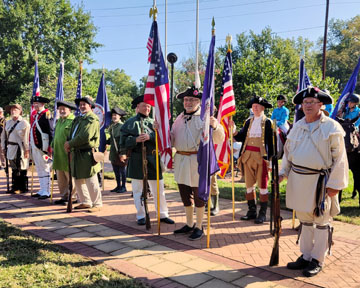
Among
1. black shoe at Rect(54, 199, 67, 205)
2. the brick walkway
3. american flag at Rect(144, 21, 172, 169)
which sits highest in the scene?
american flag at Rect(144, 21, 172, 169)

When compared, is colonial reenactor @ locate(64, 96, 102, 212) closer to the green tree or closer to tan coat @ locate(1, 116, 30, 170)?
tan coat @ locate(1, 116, 30, 170)

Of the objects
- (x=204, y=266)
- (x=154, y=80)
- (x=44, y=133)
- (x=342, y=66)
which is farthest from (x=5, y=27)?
(x=342, y=66)

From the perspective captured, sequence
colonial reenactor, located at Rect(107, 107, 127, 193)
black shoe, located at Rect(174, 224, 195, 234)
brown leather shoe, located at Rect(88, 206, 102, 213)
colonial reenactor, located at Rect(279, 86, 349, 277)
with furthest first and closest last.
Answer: colonial reenactor, located at Rect(107, 107, 127, 193), brown leather shoe, located at Rect(88, 206, 102, 213), black shoe, located at Rect(174, 224, 195, 234), colonial reenactor, located at Rect(279, 86, 349, 277)

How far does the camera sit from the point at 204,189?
4.58 metres

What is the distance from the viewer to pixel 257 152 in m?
5.89

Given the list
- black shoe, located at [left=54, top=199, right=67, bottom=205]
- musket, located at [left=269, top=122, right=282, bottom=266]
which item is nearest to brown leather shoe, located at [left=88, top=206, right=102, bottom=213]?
black shoe, located at [left=54, top=199, right=67, bottom=205]

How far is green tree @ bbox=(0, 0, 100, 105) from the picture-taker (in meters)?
29.5

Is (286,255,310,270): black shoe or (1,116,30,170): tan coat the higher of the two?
(1,116,30,170): tan coat

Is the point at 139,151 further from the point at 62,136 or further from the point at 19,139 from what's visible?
the point at 19,139

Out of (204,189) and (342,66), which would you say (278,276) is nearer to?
(204,189)

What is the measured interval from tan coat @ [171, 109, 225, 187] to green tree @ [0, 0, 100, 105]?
23644mm

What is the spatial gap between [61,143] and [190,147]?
141 inches

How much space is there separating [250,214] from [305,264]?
2188 millimetres

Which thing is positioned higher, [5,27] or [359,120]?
[5,27]
